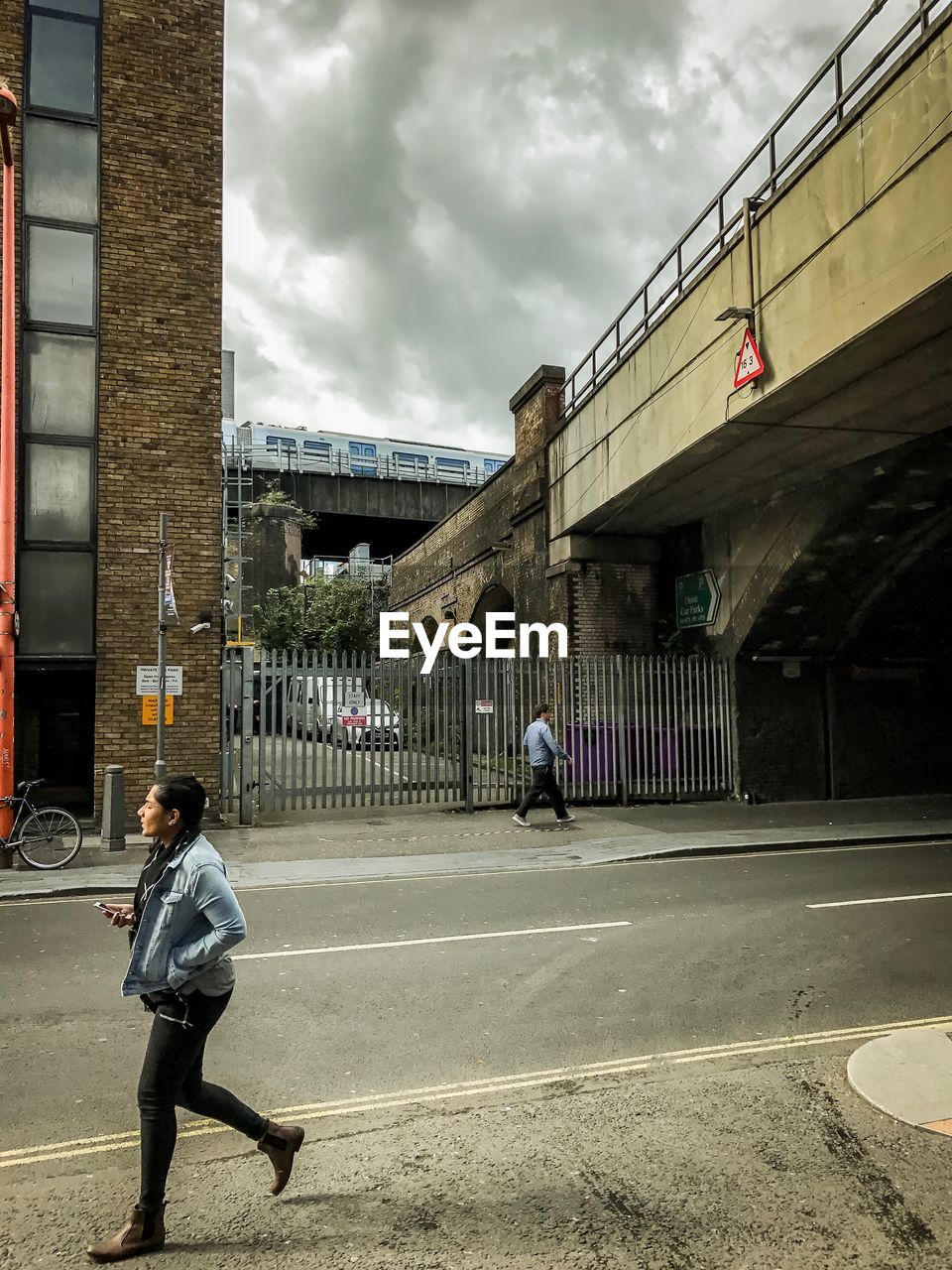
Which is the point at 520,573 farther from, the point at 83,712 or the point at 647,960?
the point at 647,960

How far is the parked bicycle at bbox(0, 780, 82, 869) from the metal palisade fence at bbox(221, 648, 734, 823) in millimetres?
3034

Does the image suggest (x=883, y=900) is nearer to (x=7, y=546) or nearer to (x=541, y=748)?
(x=541, y=748)

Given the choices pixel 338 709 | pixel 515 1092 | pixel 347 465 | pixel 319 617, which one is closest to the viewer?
pixel 515 1092

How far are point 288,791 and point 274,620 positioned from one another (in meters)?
24.1

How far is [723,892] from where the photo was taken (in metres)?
9.12

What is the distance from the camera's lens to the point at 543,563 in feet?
64.3

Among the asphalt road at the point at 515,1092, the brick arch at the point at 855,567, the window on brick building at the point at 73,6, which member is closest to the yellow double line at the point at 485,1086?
the asphalt road at the point at 515,1092

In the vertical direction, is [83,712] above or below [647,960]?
above

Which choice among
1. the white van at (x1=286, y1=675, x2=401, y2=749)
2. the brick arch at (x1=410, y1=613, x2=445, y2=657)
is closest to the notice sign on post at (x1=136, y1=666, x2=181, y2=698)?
the white van at (x1=286, y1=675, x2=401, y2=749)

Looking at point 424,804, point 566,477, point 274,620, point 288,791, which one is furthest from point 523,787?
point 274,620

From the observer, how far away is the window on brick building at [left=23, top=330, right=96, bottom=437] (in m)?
13.6

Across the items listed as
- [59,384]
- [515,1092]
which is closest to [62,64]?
[59,384]

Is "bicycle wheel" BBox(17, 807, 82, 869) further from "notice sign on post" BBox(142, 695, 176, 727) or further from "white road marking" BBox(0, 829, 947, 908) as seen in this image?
"notice sign on post" BBox(142, 695, 176, 727)

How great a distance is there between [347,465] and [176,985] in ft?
123
